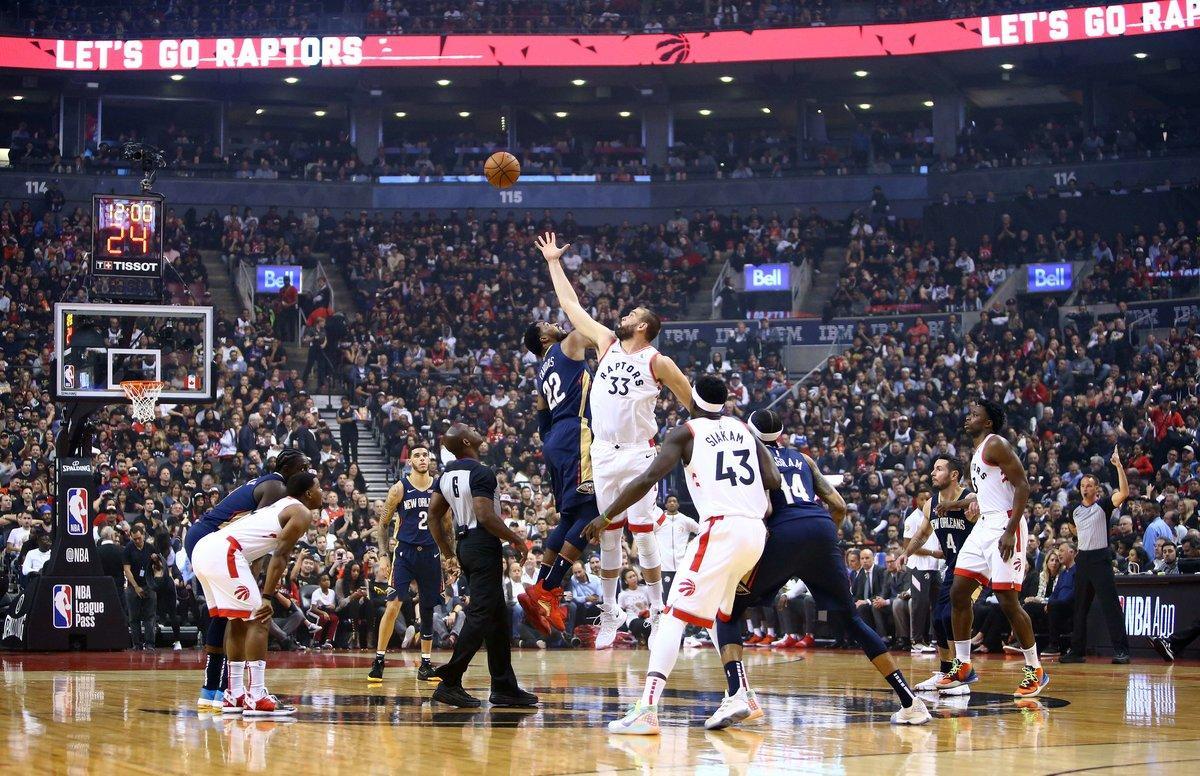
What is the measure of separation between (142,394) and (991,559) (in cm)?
1231

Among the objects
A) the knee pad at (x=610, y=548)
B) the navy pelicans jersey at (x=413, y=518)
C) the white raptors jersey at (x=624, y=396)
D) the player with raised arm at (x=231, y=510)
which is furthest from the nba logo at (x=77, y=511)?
the white raptors jersey at (x=624, y=396)

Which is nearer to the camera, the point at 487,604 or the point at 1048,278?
the point at 487,604

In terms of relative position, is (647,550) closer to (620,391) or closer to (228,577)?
(620,391)

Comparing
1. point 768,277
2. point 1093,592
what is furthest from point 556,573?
point 768,277

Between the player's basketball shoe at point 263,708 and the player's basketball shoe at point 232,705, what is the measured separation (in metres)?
0.08

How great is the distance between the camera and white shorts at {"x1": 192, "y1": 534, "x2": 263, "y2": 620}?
9664 mm

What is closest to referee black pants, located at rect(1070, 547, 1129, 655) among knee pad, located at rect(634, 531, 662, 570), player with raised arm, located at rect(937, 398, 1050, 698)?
player with raised arm, located at rect(937, 398, 1050, 698)

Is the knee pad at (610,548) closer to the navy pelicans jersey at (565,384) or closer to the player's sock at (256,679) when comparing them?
the navy pelicans jersey at (565,384)

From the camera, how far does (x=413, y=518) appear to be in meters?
13.6

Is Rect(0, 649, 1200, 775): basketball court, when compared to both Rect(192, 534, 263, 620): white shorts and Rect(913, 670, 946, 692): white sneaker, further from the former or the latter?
Rect(192, 534, 263, 620): white shorts

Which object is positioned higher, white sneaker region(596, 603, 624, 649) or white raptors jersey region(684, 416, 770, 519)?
white raptors jersey region(684, 416, 770, 519)

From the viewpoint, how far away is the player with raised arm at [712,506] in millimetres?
8672

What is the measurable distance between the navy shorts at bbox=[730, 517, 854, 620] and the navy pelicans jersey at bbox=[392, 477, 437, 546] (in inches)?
188

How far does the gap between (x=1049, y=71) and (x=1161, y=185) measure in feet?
16.9
